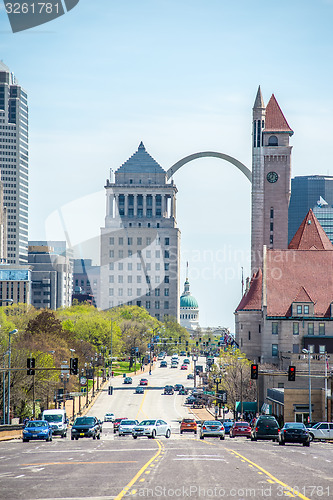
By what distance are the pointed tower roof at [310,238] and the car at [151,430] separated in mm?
75866

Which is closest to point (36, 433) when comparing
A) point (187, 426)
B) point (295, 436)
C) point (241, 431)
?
point (295, 436)

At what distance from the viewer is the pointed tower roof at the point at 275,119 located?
17262cm

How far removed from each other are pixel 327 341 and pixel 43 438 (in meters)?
66.5

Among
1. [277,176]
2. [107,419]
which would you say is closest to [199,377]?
[277,176]

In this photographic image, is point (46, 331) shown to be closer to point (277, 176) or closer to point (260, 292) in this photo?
point (260, 292)

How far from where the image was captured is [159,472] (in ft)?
109

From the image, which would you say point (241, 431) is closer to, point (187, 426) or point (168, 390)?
point (187, 426)

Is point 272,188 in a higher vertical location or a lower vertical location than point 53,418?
higher

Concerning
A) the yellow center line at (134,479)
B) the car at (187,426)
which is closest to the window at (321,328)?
the car at (187,426)

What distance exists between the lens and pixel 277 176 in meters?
173

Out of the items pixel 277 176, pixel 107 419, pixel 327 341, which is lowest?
pixel 107 419

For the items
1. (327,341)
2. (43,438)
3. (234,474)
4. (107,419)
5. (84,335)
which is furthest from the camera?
(84,335)

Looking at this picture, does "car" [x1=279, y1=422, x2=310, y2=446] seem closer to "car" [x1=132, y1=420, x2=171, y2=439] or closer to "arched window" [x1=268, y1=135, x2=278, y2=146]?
"car" [x1=132, y1=420, x2=171, y2=439]

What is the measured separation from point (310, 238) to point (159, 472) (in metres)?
110
